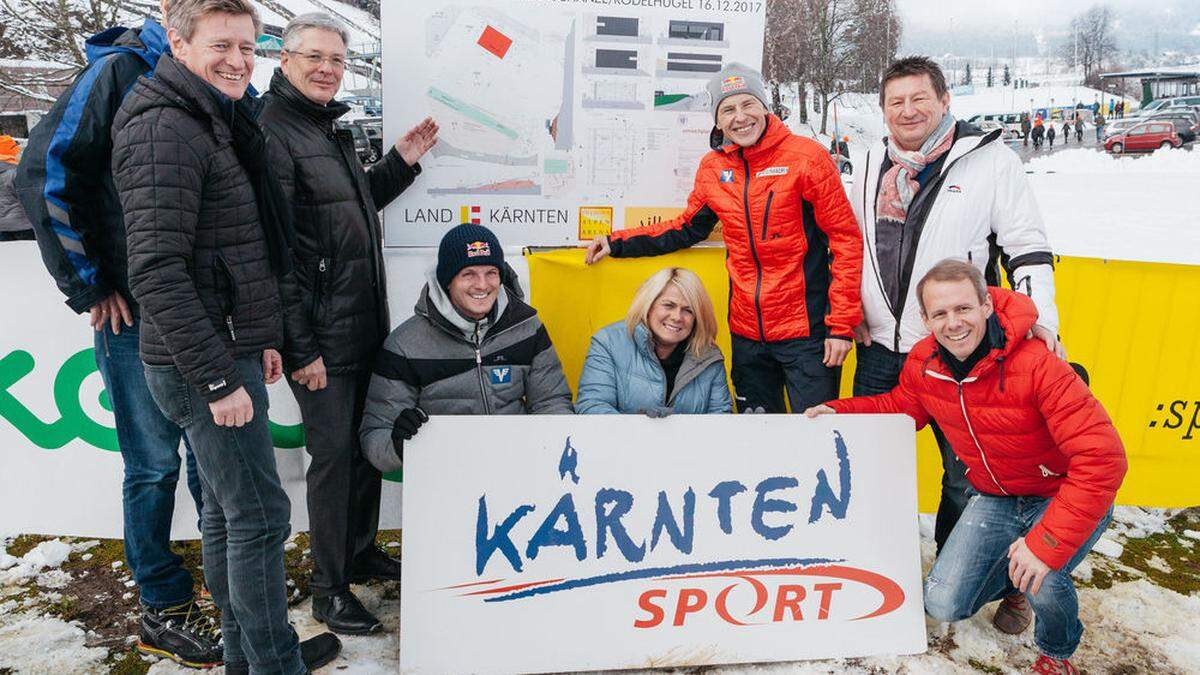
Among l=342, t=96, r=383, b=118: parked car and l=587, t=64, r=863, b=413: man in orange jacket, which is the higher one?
l=342, t=96, r=383, b=118: parked car

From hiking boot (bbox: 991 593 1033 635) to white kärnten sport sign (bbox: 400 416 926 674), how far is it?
43 centimetres

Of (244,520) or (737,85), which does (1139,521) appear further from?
(244,520)

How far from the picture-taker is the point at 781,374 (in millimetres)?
3457

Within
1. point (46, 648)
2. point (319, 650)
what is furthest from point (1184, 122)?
point (46, 648)

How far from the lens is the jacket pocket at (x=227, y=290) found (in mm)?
2184

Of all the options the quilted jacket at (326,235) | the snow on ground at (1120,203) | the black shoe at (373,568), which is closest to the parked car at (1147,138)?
the snow on ground at (1120,203)

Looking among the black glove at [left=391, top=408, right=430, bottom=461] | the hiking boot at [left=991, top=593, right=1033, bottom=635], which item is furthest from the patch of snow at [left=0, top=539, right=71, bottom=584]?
the hiking boot at [left=991, top=593, right=1033, bottom=635]

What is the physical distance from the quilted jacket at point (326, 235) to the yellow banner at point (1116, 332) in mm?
1048

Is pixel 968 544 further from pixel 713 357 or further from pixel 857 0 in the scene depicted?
pixel 857 0

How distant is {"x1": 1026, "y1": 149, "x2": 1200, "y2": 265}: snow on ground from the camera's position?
38.2 ft

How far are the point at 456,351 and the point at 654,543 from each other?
1000mm

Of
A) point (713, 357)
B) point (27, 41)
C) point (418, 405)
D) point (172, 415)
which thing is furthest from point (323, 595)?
point (27, 41)

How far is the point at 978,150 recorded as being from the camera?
2969mm

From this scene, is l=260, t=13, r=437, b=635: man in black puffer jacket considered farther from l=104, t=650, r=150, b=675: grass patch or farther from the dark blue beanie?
l=104, t=650, r=150, b=675: grass patch
